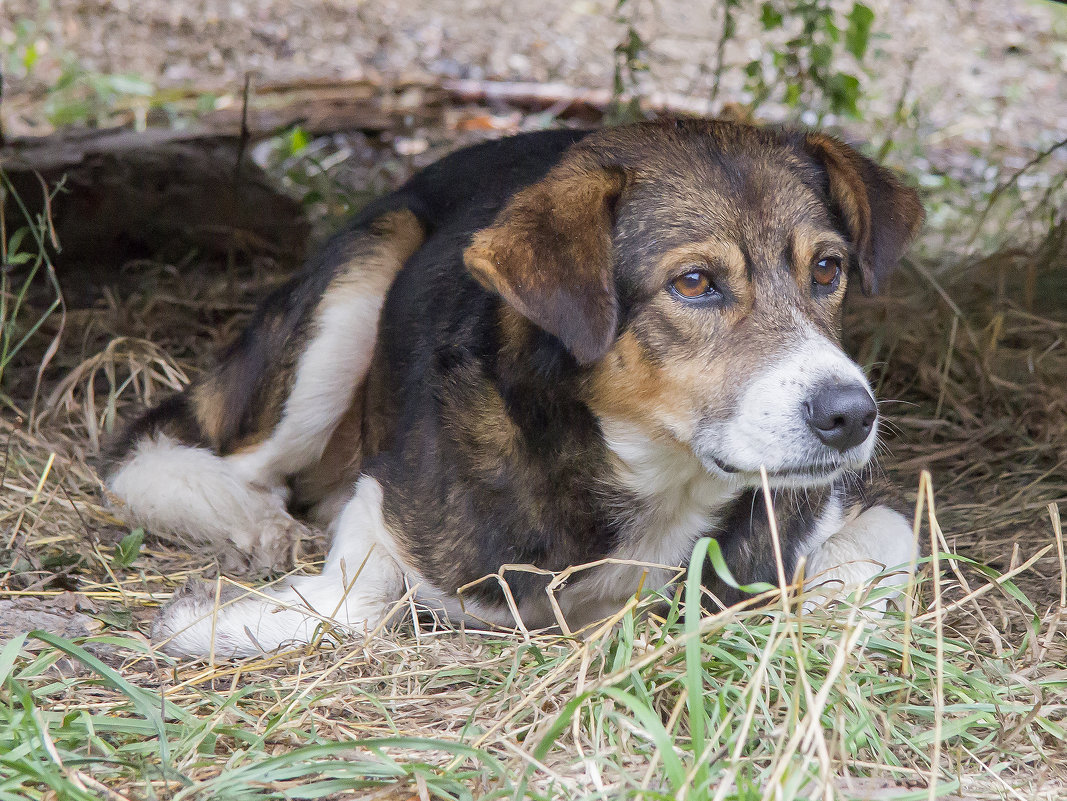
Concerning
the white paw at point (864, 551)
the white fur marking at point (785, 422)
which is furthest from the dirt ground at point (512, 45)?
the white fur marking at point (785, 422)

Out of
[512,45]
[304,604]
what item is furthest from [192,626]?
[512,45]

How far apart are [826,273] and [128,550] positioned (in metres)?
2.21

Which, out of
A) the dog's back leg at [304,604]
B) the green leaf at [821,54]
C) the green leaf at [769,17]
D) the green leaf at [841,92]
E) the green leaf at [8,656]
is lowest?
the dog's back leg at [304,604]

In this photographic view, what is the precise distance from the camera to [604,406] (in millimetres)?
2816

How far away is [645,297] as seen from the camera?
2.79 meters

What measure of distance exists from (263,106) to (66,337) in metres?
3.02

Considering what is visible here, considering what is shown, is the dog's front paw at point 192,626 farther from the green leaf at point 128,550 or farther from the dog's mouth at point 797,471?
the dog's mouth at point 797,471

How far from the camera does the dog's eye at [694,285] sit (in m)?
2.77

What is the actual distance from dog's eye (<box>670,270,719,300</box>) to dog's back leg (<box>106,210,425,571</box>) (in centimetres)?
144

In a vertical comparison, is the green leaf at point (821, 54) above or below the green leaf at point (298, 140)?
above

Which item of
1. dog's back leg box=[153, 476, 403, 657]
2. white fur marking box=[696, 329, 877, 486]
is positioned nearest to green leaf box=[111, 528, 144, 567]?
dog's back leg box=[153, 476, 403, 657]

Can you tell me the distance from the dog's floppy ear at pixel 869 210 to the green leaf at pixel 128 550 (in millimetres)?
2287

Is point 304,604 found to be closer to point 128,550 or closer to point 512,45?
point 128,550

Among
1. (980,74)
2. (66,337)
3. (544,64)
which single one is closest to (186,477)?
(66,337)
